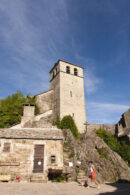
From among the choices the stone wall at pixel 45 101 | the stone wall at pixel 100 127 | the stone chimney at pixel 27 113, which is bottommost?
the stone wall at pixel 100 127

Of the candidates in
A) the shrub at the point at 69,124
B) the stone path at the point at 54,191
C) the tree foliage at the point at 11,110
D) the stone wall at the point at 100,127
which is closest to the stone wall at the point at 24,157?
the stone path at the point at 54,191

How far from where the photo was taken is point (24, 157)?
41.0 ft

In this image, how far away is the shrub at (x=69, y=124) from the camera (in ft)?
80.0

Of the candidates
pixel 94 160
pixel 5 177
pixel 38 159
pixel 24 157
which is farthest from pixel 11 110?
pixel 94 160

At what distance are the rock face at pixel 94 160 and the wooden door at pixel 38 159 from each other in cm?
236

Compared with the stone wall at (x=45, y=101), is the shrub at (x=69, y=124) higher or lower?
lower

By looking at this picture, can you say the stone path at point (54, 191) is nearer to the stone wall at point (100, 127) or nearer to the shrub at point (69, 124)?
the shrub at point (69, 124)

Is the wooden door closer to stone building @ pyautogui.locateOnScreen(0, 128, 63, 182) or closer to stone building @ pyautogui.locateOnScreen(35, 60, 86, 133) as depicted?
stone building @ pyautogui.locateOnScreen(0, 128, 63, 182)

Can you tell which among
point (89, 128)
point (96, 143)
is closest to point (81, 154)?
point (96, 143)

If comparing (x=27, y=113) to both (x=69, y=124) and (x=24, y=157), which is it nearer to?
(x=69, y=124)

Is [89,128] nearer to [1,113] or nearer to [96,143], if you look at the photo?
[96,143]

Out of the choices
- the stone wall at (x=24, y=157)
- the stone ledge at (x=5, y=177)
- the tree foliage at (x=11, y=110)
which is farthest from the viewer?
the tree foliage at (x=11, y=110)

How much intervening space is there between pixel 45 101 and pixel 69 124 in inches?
331

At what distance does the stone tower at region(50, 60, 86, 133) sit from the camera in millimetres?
27367
